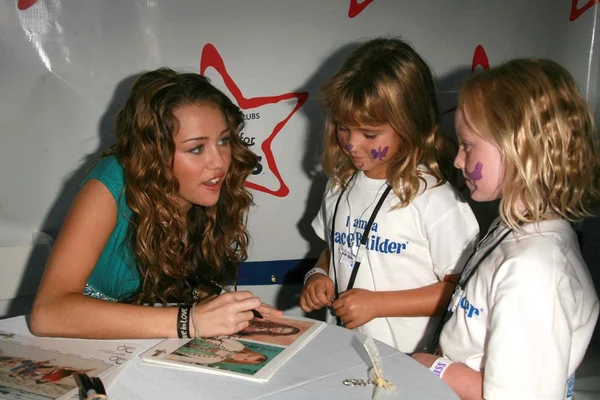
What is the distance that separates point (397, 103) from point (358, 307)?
2.24 feet

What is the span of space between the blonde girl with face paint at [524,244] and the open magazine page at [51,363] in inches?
32.2

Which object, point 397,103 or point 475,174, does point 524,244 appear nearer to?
point 475,174

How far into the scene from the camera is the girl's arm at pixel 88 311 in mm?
1576

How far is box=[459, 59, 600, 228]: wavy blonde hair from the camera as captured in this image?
1.46 meters

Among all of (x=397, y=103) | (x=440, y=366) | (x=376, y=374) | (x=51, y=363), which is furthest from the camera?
(x=397, y=103)

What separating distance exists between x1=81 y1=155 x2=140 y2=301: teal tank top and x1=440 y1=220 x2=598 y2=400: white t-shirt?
1.12 meters

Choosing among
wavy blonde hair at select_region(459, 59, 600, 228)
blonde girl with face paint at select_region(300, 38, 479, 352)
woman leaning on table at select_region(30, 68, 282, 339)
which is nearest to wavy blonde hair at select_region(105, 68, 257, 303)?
woman leaning on table at select_region(30, 68, 282, 339)

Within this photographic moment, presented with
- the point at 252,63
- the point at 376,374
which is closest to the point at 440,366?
the point at 376,374

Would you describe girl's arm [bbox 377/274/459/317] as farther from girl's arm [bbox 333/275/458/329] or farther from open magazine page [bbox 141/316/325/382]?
open magazine page [bbox 141/316/325/382]

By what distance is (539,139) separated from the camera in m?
1.45

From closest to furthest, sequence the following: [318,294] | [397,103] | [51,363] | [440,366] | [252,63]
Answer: [51,363] < [440,366] < [397,103] < [318,294] < [252,63]

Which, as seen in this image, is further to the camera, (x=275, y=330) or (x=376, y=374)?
(x=275, y=330)

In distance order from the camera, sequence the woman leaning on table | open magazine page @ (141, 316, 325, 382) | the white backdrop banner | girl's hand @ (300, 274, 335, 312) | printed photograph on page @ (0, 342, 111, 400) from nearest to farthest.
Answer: printed photograph on page @ (0, 342, 111, 400) → open magazine page @ (141, 316, 325, 382) → the woman leaning on table → girl's hand @ (300, 274, 335, 312) → the white backdrop banner

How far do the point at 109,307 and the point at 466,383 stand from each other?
3.13 feet
